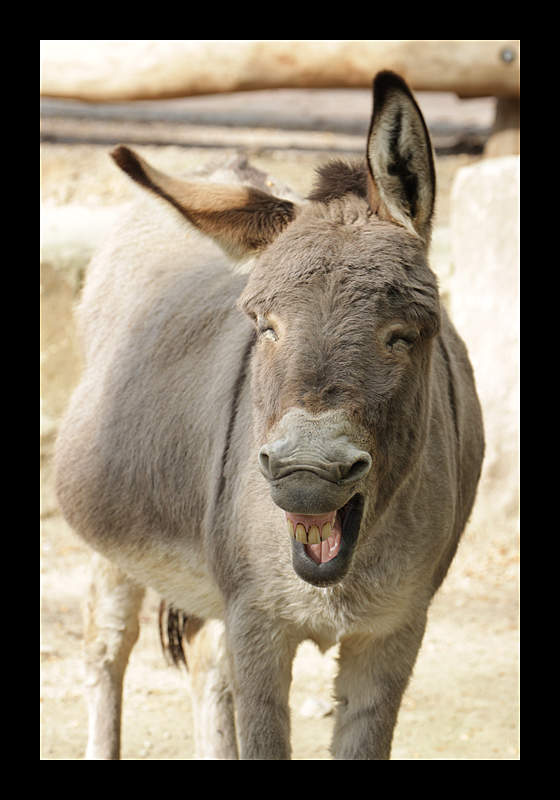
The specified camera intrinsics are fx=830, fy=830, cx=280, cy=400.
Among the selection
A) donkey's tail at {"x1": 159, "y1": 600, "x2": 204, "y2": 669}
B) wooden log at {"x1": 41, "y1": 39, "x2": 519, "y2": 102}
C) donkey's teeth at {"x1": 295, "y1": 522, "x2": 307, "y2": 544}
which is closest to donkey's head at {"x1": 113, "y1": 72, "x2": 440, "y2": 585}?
donkey's teeth at {"x1": 295, "y1": 522, "x2": 307, "y2": 544}

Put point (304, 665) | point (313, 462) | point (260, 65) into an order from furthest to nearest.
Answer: point (260, 65), point (304, 665), point (313, 462)

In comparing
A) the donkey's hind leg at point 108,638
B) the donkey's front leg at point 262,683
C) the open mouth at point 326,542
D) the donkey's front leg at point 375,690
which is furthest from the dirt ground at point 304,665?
the open mouth at point 326,542

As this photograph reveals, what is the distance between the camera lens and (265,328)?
2.30 meters

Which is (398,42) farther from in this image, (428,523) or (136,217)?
(428,523)

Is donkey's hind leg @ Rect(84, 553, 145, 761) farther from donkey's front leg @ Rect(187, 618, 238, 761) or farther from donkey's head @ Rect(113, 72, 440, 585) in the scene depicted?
donkey's head @ Rect(113, 72, 440, 585)

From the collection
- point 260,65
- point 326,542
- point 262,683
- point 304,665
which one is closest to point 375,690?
point 262,683

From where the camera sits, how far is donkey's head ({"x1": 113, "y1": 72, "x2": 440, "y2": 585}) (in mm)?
1989

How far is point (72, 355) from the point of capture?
6359 mm

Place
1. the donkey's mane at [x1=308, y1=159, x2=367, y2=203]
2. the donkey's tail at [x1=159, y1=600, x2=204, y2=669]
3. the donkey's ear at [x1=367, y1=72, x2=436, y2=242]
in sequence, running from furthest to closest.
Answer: the donkey's tail at [x1=159, y1=600, x2=204, y2=669] < the donkey's mane at [x1=308, y1=159, x2=367, y2=203] < the donkey's ear at [x1=367, y1=72, x2=436, y2=242]

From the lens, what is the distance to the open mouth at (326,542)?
2.12 metres

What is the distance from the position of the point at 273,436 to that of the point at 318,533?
28cm

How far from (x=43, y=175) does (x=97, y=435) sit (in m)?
5.59

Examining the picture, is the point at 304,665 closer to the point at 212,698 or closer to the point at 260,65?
the point at 212,698

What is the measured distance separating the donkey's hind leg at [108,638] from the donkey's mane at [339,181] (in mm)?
2181
